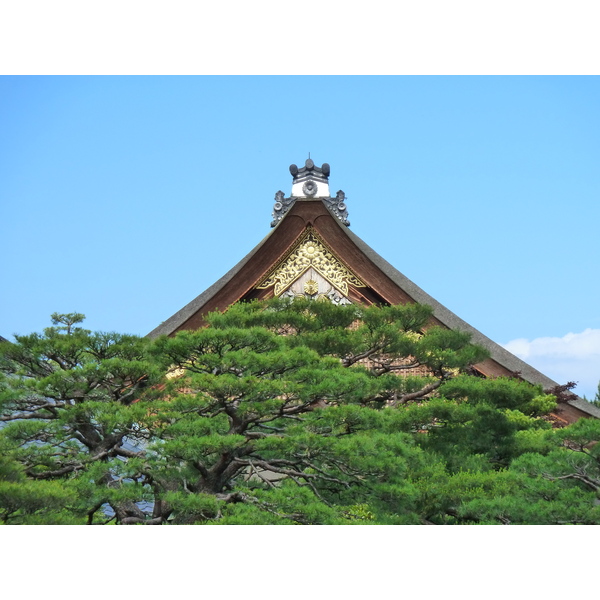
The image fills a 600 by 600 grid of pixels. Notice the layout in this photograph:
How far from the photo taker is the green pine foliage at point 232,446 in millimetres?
5730

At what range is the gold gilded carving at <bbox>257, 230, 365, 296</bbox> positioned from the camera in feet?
31.4

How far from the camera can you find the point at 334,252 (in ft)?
31.4

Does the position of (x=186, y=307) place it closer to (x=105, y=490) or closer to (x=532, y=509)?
(x=105, y=490)

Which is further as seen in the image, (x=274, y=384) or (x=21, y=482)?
(x=274, y=384)

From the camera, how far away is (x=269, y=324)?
7.77 metres

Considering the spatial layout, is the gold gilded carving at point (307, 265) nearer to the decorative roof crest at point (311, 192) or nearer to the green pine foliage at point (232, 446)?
the decorative roof crest at point (311, 192)

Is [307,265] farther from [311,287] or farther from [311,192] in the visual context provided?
[311,192]

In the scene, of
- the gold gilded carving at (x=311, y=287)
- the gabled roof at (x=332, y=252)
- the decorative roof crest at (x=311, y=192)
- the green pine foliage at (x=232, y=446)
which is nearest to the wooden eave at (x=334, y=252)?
the gabled roof at (x=332, y=252)

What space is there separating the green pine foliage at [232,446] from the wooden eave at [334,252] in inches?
92.9

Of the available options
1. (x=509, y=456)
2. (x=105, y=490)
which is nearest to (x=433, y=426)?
(x=509, y=456)

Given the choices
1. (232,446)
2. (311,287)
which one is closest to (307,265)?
(311,287)

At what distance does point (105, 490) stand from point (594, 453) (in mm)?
3560

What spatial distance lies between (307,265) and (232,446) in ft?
13.9

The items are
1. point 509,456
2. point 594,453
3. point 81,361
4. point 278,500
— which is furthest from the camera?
point 509,456
